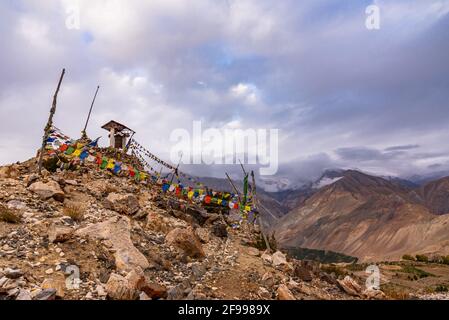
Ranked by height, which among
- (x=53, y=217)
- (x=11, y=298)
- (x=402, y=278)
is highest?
(x=53, y=217)

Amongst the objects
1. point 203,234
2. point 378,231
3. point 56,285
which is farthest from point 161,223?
point 378,231

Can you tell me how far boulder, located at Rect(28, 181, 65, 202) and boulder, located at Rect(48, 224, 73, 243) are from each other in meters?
3.75

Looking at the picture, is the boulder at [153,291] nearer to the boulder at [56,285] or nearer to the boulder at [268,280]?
the boulder at [56,285]

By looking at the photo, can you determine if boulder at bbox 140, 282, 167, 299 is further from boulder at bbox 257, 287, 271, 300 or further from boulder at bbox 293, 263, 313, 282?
boulder at bbox 293, 263, 313, 282

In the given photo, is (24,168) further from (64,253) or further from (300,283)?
(300,283)

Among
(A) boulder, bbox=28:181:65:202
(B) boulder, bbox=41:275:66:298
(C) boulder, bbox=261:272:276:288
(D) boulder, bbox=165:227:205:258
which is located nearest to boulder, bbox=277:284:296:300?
(C) boulder, bbox=261:272:276:288

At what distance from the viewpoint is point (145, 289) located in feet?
32.2

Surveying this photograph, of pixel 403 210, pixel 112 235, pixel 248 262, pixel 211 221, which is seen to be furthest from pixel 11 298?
pixel 403 210

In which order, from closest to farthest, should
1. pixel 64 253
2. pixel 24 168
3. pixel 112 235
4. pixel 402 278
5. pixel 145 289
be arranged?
pixel 145 289 < pixel 64 253 < pixel 112 235 < pixel 24 168 < pixel 402 278

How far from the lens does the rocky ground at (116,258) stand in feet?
32.1

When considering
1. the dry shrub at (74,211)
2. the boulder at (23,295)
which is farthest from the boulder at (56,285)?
the dry shrub at (74,211)

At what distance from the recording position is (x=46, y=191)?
15844 mm

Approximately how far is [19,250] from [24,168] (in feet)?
48.2

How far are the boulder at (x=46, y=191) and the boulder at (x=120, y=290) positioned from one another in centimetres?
777
